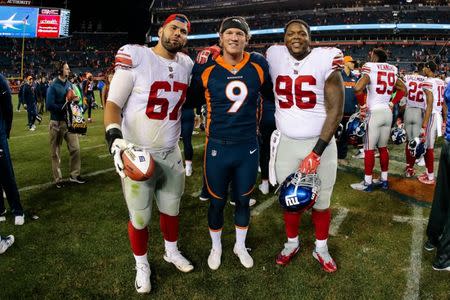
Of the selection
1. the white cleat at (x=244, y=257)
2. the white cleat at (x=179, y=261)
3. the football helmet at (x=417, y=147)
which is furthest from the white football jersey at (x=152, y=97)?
the football helmet at (x=417, y=147)

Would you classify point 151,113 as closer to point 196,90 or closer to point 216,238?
point 196,90

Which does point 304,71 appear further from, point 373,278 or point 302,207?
point 373,278

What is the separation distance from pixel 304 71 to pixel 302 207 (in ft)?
3.65

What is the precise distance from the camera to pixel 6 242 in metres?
3.45

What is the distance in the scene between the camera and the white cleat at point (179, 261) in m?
3.01

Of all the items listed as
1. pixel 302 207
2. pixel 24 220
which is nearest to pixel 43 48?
pixel 24 220

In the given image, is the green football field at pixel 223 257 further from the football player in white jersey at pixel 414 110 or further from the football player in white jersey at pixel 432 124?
the football player in white jersey at pixel 414 110

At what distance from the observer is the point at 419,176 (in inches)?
232

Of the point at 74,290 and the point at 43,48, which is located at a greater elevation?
the point at 43,48

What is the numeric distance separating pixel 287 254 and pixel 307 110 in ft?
4.45

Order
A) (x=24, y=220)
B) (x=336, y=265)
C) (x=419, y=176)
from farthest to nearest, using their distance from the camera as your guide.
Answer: (x=419, y=176) < (x=24, y=220) < (x=336, y=265)

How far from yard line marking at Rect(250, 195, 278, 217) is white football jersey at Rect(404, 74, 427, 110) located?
3042mm

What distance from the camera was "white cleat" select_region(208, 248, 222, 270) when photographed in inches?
120

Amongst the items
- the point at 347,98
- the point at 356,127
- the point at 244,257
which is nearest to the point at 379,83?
the point at 356,127
